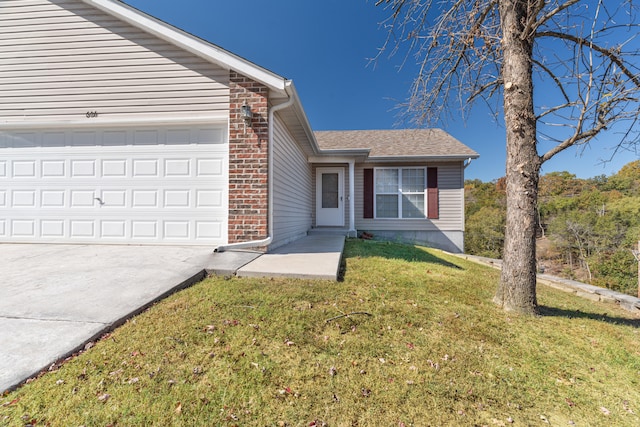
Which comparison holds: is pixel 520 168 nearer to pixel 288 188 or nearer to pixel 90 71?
pixel 288 188

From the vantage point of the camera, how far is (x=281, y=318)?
2428 millimetres

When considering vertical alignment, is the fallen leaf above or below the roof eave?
below

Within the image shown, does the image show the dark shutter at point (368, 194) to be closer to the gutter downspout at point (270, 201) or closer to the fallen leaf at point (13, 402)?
the gutter downspout at point (270, 201)

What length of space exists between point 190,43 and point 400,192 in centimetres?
792

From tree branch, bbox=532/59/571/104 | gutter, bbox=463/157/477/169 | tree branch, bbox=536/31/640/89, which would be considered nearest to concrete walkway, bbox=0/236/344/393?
tree branch, bbox=532/59/571/104

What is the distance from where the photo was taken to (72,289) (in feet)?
9.24

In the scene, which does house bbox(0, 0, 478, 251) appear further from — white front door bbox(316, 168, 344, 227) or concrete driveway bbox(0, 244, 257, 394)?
white front door bbox(316, 168, 344, 227)

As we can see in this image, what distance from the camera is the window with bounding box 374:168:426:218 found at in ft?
33.5

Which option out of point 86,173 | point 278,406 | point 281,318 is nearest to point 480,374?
point 278,406

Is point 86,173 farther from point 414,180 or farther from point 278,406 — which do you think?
point 414,180

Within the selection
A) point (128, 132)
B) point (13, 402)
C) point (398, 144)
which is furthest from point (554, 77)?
point (398, 144)

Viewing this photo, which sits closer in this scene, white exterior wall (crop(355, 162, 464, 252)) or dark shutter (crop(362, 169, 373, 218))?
white exterior wall (crop(355, 162, 464, 252))

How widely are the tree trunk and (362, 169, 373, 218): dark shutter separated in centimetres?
710

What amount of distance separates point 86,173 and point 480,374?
21.5ft
